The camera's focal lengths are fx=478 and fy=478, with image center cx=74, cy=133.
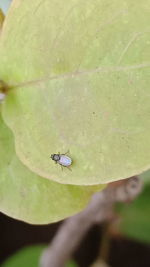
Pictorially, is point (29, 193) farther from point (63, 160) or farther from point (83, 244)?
point (83, 244)

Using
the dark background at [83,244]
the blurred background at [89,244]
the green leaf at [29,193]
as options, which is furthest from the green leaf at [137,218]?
the green leaf at [29,193]

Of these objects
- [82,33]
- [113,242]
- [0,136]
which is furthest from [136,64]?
[113,242]

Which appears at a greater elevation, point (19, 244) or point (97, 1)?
point (97, 1)

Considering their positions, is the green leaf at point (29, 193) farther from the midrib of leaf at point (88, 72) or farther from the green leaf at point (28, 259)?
the green leaf at point (28, 259)

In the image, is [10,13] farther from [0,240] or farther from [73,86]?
[0,240]

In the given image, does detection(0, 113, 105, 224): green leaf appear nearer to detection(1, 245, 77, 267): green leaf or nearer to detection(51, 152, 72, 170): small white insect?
detection(51, 152, 72, 170): small white insect

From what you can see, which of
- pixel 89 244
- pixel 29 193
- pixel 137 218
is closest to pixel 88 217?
pixel 29 193
